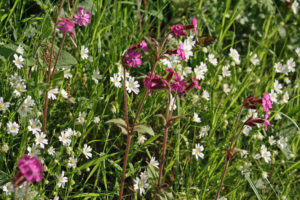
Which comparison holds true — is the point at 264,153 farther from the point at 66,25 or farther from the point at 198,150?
the point at 66,25

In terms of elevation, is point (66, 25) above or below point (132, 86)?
above

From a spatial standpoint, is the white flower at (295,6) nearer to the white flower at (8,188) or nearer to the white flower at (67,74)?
the white flower at (67,74)

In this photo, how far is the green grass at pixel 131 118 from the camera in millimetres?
2270

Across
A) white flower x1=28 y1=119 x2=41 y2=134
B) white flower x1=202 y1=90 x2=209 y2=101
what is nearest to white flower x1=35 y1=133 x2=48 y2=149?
white flower x1=28 y1=119 x2=41 y2=134

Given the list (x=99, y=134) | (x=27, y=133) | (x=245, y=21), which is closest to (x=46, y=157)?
(x=27, y=133)

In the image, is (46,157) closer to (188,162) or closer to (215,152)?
(188,162)

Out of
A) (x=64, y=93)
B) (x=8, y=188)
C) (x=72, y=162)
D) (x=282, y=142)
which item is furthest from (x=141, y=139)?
(x=282, y=142)

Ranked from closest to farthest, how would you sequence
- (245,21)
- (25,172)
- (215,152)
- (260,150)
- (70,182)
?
(25,172)
(70,182)
(215,152)
(260,150)
(245,21)

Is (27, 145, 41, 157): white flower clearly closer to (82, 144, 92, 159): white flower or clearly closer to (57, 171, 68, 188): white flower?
(57, 171, 68, 188): white flower

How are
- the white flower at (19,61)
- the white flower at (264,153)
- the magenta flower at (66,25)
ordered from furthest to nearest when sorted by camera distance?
1. the white flower at (264,153)
2. the white flower at (19,61)
3. the magenta flower at (66,25)

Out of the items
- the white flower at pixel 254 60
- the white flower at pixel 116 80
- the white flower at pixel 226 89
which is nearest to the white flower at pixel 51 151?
the white flower at pixel 116 80

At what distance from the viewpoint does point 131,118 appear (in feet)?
8.41

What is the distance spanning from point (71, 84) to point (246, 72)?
1.43m

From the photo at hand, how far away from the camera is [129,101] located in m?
2.54
